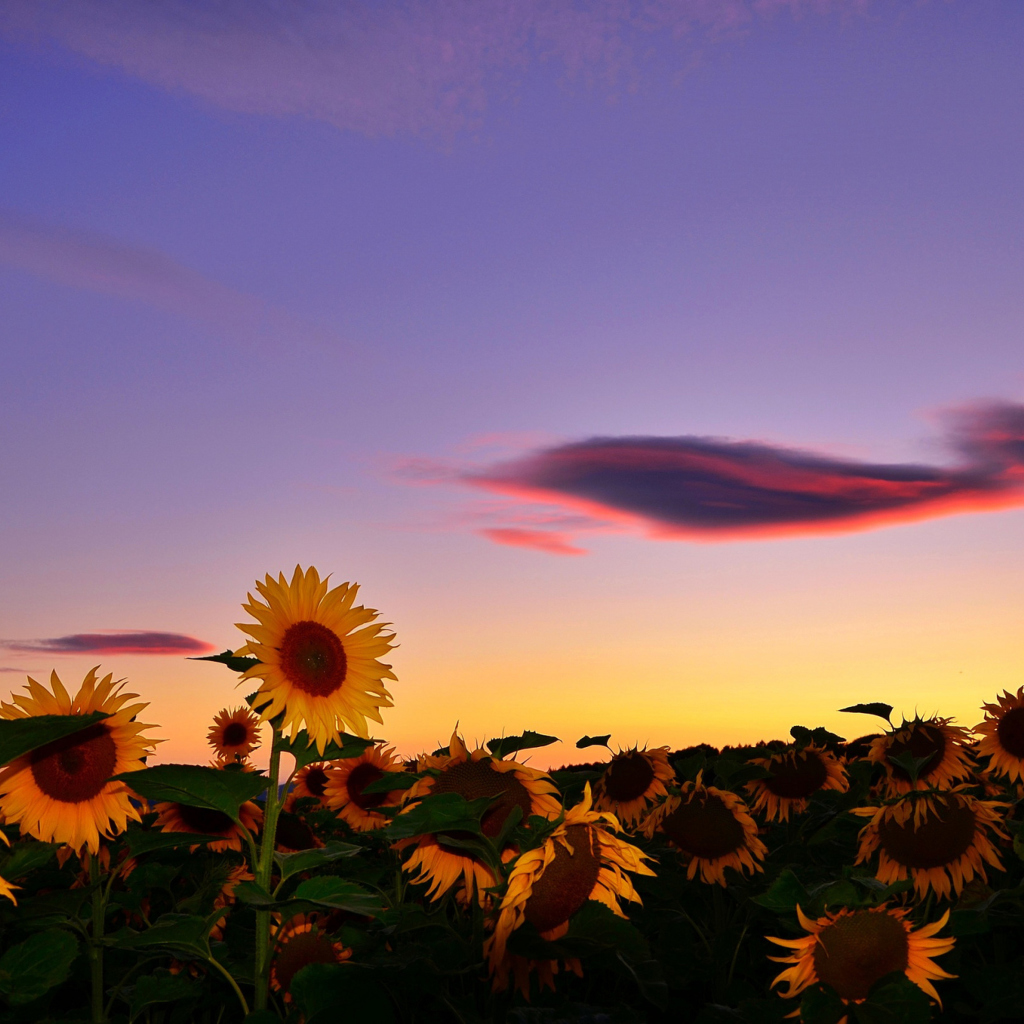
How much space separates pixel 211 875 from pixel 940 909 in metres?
4.80

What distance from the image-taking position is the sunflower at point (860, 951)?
4.08 metres

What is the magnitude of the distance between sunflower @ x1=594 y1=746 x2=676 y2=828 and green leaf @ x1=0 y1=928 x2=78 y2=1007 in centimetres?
541

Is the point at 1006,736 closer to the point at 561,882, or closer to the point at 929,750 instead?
the point at 929,750

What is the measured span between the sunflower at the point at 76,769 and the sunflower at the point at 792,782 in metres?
6.25

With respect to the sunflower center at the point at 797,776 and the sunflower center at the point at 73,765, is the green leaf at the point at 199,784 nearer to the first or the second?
the sunflower center at the point at 73,765

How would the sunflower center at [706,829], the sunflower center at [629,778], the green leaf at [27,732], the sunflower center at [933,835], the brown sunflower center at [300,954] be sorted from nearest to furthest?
the green leaf at [27,732] → the brown sunflower center at [300,954] → the sunflower center at [933,835] → the sunflower center at [706,829] → the sunflower center at [629,778]

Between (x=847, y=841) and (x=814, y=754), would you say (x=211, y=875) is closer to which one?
(x=847, y=841)

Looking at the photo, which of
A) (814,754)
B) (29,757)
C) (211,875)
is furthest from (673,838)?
(29,757)

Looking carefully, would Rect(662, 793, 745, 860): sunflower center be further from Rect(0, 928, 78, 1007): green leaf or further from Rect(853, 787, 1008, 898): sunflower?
Rect(0, 928, 78, 1007): green leaf

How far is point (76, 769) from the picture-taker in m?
5.08

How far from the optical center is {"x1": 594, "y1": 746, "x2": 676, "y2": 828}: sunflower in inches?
348

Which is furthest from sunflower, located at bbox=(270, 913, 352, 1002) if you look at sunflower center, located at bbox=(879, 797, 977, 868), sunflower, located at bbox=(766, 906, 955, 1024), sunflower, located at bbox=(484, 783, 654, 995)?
sunflower center, located at bbox=(879, 797, 977, 868)

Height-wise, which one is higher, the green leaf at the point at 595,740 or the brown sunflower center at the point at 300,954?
the green leaf at the point at 595,740

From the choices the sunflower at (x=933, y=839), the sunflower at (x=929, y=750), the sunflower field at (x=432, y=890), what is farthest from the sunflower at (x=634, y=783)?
the sunflower at (x=933, y=839)
